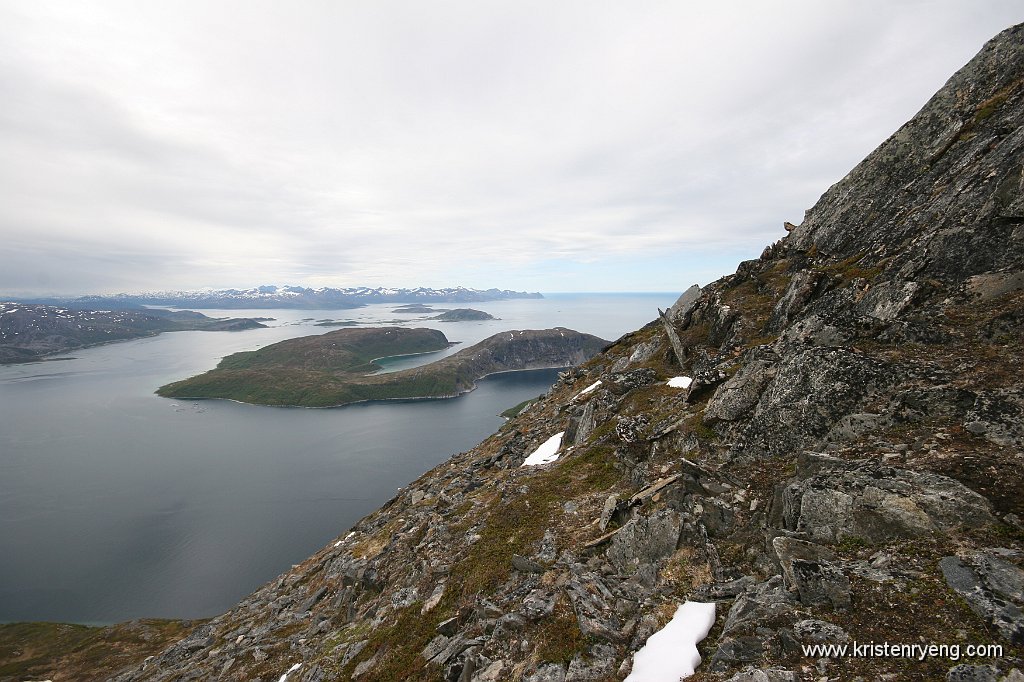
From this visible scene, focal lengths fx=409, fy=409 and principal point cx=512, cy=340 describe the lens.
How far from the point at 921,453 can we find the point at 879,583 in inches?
220

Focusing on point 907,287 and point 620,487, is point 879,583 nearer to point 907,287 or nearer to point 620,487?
point 620,487

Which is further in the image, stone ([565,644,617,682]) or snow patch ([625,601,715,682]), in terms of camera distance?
stone ([565,644,617,682])

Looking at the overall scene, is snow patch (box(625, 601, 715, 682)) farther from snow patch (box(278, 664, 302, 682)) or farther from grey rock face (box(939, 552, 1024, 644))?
snow patch (box(278, 664, 302, 682))

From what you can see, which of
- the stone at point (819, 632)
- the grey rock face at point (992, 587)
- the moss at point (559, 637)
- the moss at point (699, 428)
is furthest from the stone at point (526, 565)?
the grey rock face at point (992, 587)

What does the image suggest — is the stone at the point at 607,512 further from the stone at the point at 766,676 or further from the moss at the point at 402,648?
the stone at the point at 766,676

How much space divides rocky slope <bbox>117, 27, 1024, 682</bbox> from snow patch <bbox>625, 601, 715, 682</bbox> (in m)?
0.37

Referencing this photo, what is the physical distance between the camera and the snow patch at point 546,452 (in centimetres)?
3318

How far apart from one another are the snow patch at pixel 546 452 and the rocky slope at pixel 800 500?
5.93ft

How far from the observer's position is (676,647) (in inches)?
455

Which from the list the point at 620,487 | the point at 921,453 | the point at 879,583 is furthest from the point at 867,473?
the point at 620,487

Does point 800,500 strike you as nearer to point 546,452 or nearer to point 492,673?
point 492,673

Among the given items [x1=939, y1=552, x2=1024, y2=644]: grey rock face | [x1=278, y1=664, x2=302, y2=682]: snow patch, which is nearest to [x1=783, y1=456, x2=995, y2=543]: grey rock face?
[x1=939, y1=552, x2=1024, y2=644]: grey rock face

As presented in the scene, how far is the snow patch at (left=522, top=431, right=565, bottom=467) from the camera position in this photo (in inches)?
1306

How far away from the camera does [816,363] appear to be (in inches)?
711
